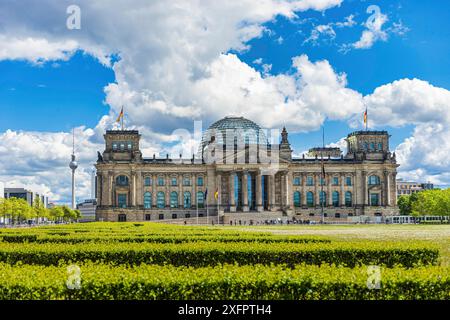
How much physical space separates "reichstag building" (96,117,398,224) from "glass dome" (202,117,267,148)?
2.07 ft

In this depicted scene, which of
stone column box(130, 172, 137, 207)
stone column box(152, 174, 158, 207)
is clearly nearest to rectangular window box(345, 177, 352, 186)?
stone column box(152, 174, 158, 207)

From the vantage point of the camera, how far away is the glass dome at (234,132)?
490ft

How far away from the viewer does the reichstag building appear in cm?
13600

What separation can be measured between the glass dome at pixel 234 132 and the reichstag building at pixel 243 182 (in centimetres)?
63

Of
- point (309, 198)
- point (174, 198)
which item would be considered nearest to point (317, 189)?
point (309, 198)

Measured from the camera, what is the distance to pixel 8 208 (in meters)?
130

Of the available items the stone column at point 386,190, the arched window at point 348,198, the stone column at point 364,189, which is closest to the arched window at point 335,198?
the arched window at point 348,198

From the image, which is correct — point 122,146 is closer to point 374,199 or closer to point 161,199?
point 161,199

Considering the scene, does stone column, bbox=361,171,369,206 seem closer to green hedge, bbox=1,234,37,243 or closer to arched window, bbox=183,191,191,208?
arched window, bbox=183,191,191,208

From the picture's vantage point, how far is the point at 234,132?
150 m

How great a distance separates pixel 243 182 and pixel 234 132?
1860 centimetres

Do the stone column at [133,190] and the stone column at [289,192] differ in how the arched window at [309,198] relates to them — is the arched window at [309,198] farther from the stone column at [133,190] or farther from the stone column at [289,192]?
the stone column at [133,190]

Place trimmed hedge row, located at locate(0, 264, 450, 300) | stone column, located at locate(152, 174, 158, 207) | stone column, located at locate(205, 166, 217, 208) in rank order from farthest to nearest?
1. stone column, located at locate(205, 166, 217, 208)
2. stone column, located at locate(152, 174, 158, 207)
3. trimmed hedge row, located at locate(0, 264, 450, 300)
